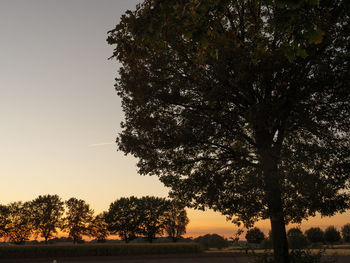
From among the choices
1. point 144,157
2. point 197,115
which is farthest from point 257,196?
point 144,157

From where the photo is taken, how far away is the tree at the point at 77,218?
64.9m

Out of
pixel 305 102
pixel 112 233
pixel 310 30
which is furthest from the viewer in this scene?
pixel 112 233

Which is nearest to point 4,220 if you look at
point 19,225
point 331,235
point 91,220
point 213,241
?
point 19,225

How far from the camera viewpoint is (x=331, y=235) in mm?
50094

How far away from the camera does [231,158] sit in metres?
14.3

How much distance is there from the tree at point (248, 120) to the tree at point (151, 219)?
2545 inches

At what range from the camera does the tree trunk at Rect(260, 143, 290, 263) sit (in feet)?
39.5

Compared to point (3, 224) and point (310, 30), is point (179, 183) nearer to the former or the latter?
point (310, 30)

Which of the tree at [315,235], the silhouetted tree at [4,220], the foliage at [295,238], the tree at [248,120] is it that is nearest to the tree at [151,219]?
the silhouetted tree at [4,220]

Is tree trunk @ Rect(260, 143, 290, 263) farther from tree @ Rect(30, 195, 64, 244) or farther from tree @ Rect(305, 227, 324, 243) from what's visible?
tree @ Rect(30, 195, 64, 244)

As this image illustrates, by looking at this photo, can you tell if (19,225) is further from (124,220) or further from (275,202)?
(275,202)

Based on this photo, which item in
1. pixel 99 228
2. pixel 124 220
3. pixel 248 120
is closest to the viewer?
pixel 248 120

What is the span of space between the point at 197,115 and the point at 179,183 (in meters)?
3.42

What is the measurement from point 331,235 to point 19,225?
6065 cm
